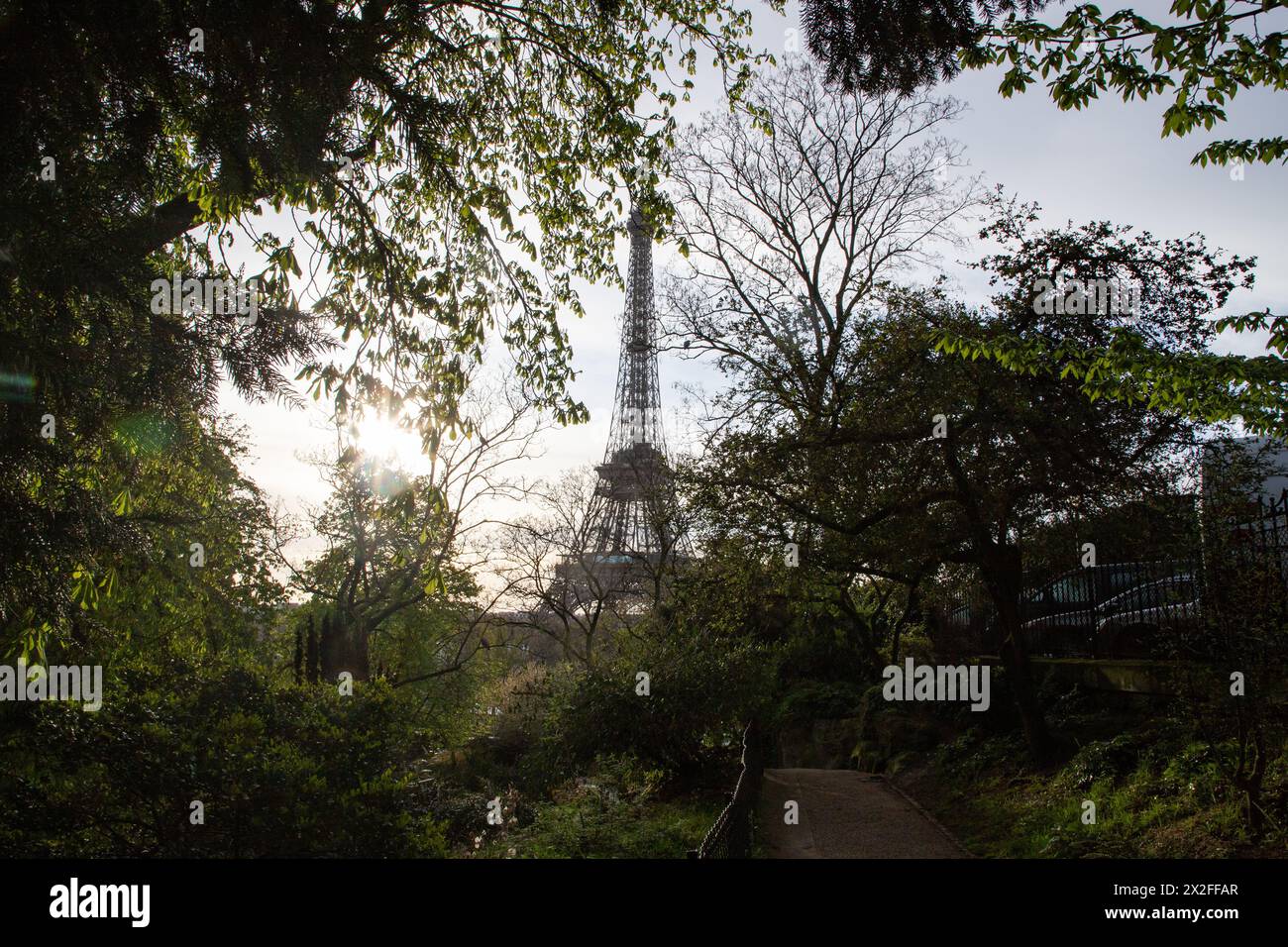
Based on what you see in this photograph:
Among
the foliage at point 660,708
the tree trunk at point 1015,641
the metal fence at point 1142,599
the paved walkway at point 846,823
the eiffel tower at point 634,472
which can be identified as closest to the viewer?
the metal fence at point 1142,599

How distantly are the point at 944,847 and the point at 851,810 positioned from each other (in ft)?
7.44

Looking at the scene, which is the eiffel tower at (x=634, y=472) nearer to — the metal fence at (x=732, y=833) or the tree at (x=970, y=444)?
the tree at (x=970, y=444)

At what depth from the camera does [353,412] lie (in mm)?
5527

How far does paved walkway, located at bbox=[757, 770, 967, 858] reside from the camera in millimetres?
9602

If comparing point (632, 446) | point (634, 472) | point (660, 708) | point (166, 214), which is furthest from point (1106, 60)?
point (632, 446)

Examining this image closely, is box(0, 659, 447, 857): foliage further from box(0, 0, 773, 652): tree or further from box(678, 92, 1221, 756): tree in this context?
box(678, 92, 1221, 756): tree

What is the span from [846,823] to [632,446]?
28834 millimetres

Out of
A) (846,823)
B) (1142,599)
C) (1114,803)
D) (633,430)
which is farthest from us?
(633,430)

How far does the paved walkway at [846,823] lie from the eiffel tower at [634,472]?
5026mm

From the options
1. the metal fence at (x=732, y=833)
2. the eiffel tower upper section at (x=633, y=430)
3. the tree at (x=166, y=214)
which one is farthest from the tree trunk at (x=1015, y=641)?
the eiffel tower upper section at (x=633, y=430)

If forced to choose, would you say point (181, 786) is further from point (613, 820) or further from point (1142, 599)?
point (1142, 599)

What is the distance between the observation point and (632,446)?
39.1m

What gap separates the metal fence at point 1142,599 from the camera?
7371 millimetres

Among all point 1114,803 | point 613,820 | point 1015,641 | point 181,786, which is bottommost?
point 613,820
